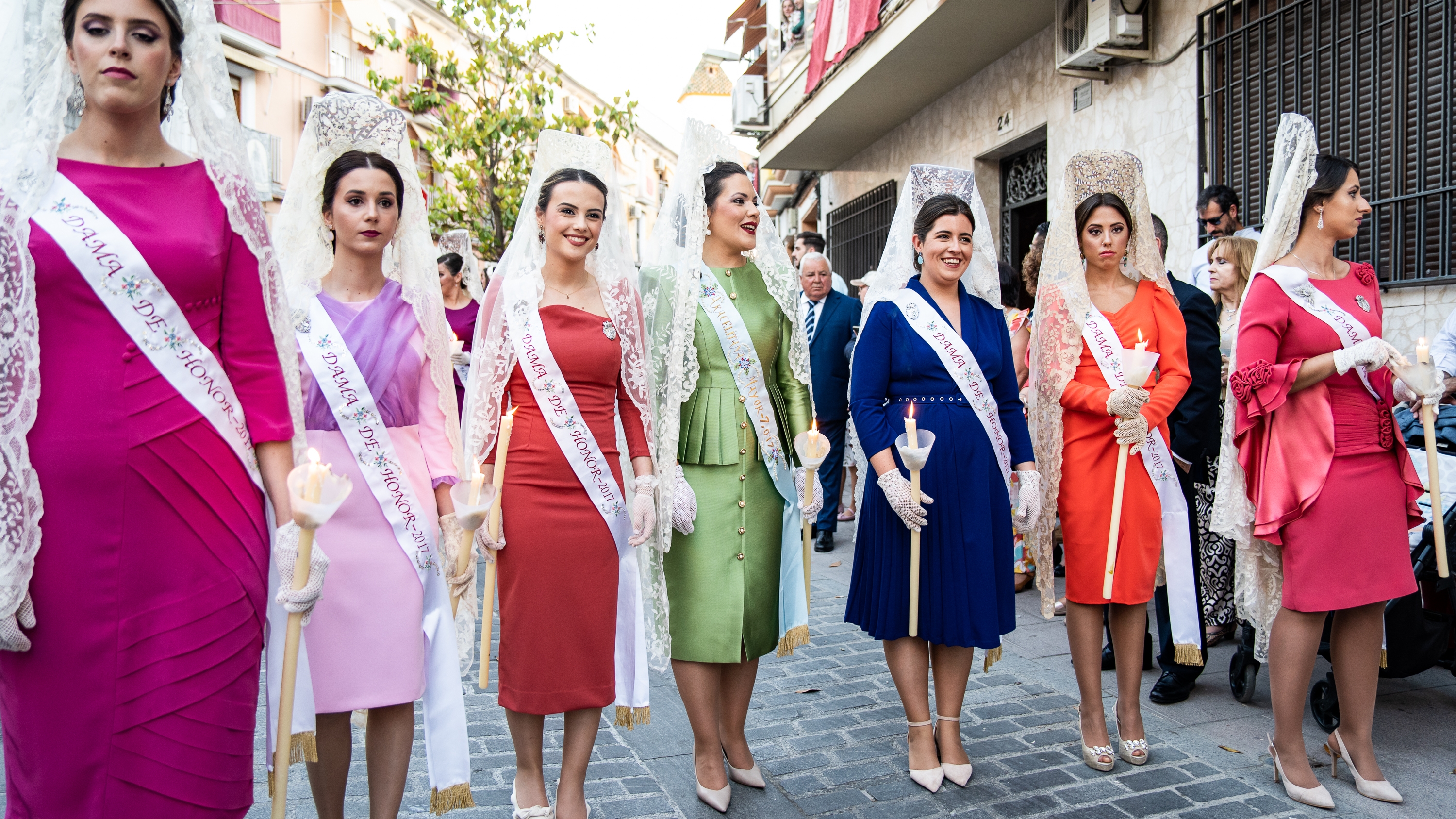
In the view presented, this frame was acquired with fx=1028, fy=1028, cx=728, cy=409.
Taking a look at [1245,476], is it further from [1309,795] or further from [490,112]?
[490,112]

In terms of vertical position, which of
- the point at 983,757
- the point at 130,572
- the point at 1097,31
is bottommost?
the point at 983,757

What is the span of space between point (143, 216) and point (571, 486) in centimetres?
143

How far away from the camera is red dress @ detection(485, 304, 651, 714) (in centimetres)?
296

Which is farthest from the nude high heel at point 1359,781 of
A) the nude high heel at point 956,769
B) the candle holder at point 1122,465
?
the nude high heel at point 956,769

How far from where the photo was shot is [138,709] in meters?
1.79

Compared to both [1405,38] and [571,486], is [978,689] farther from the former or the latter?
[1405,38]

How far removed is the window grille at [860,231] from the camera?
13.4m

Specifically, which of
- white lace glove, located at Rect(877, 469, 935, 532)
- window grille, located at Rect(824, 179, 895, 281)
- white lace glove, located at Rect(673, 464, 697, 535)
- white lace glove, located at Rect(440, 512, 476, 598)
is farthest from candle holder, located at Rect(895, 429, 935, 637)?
window grille, located at Rect(824, 179, 895, 281)

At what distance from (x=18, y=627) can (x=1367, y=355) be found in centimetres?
345

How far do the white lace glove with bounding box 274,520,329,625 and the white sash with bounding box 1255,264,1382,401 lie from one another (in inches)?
117

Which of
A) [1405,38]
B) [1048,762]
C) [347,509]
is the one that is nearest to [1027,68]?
[1405,38]

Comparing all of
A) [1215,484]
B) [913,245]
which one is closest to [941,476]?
[913,245]

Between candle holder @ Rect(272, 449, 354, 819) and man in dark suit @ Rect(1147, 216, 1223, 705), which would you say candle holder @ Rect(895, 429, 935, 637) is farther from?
candle holder @ Rect(272, 449, 354, 819)

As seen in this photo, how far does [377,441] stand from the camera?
2631 millimetres
